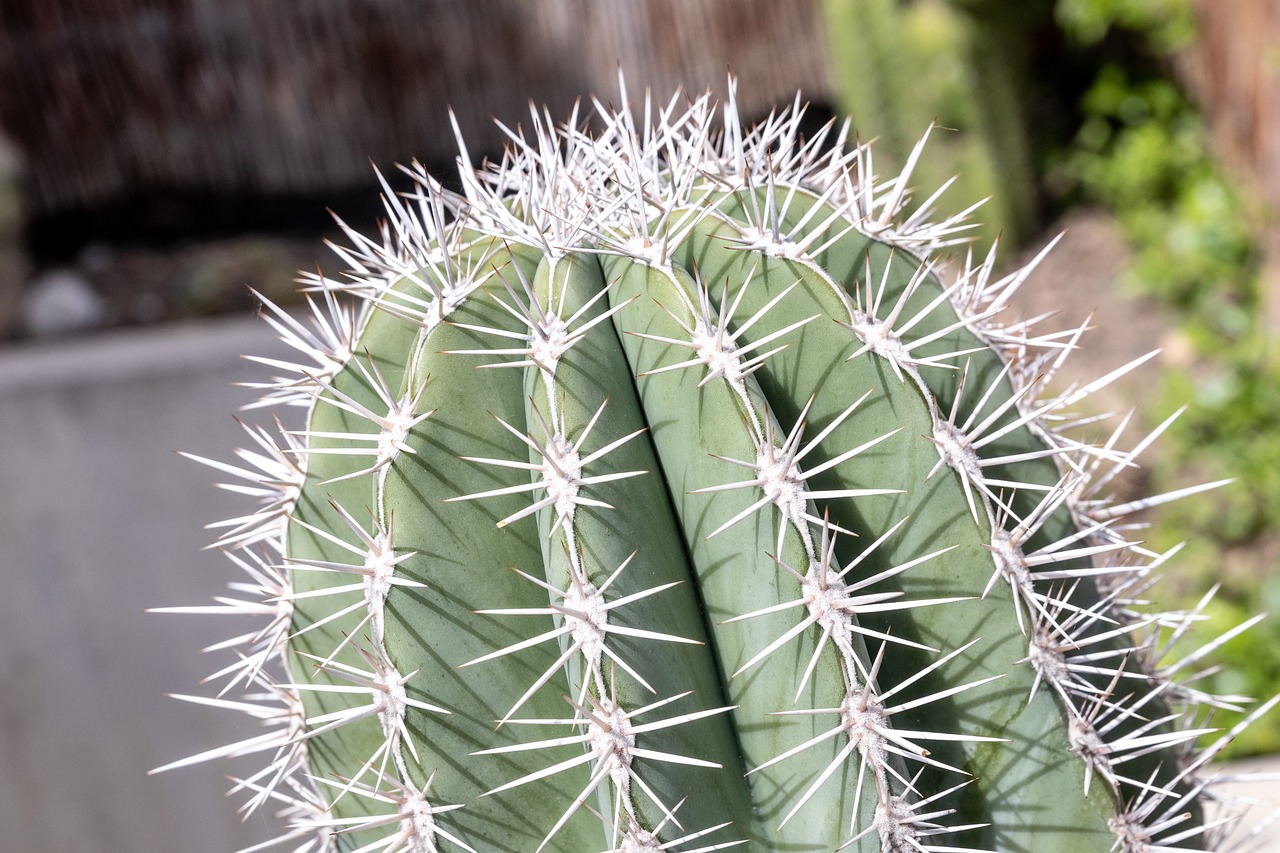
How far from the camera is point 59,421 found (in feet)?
9.52

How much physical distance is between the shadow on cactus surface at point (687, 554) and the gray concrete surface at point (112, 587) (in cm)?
207

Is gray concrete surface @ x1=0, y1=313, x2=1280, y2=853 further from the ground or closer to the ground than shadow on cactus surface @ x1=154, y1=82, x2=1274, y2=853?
closer to the ground

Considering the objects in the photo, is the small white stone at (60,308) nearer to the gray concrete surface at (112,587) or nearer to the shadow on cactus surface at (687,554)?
the gray concrete surface at (112,587)

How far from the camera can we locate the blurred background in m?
2.91

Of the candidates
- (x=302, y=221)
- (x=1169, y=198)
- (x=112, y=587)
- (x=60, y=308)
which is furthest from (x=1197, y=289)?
(x=60, y=308)

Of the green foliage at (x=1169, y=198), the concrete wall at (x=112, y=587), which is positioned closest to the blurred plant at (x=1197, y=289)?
the green foliage at (x=1169, y=198)

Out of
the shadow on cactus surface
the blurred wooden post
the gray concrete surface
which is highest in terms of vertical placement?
the blurred wooden post

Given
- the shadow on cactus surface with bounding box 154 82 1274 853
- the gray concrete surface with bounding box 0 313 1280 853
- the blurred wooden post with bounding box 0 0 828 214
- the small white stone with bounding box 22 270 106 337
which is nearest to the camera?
the shadow on cactus surface with bounding box 154 82 1274 853

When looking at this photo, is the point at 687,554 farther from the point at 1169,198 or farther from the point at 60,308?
the point at 1169,198

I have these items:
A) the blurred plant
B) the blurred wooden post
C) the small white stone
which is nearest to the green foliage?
the blurred plant

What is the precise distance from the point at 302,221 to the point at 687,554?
3549 millimetres

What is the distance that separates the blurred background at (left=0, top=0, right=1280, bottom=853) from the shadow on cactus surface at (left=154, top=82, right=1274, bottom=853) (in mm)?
2042

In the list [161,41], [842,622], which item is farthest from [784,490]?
[161,41]

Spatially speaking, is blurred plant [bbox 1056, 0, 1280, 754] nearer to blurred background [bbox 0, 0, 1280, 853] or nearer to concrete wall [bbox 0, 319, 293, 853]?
blurred background [bbox 0, 0, 1280, 853]
